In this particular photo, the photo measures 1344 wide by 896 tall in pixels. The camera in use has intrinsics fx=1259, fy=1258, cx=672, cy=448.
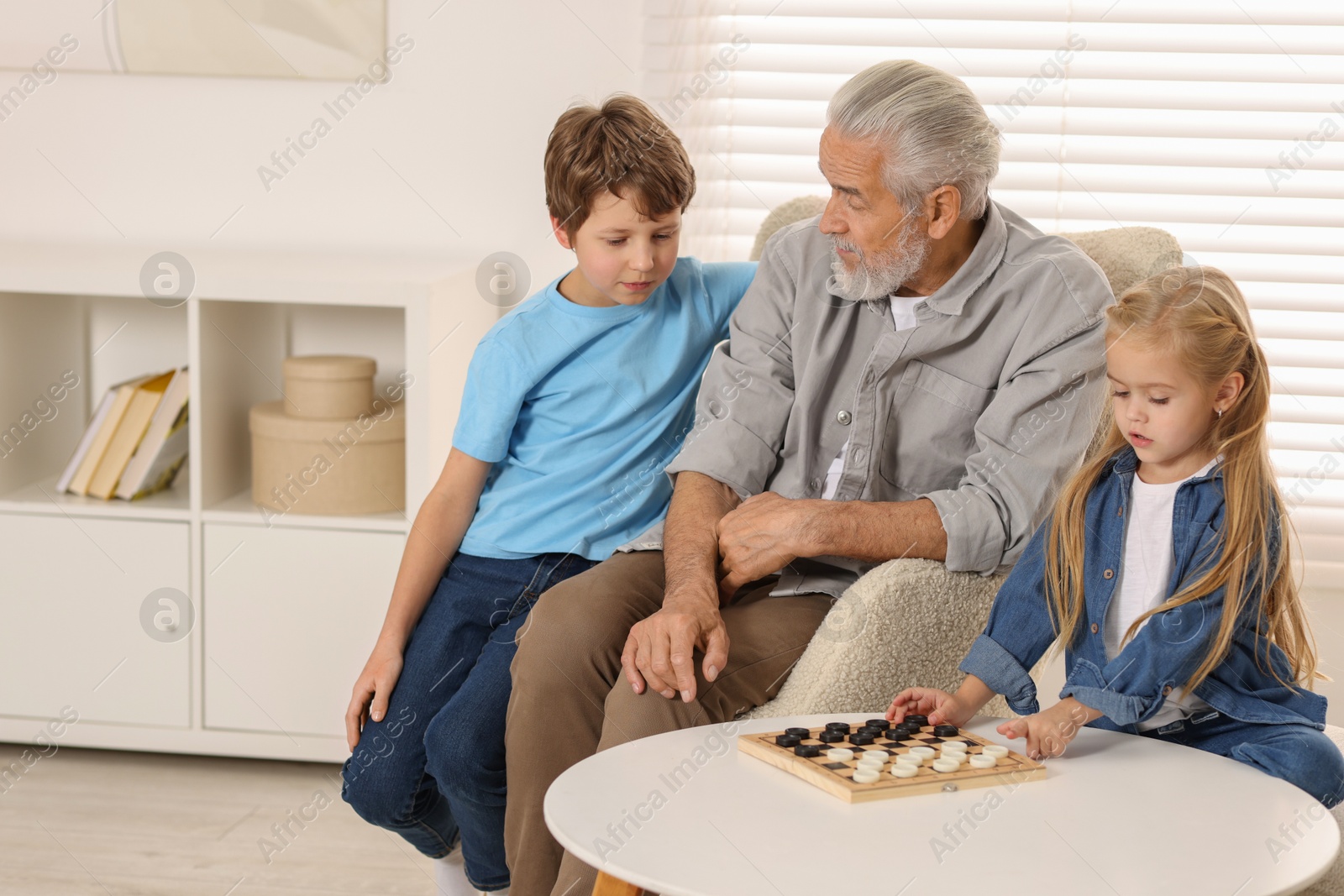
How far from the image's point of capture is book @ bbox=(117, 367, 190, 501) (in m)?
2.33

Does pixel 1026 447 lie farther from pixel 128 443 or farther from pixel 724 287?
pixel 128 443

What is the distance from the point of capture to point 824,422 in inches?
66.6

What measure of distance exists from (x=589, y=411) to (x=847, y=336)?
1.21 ft

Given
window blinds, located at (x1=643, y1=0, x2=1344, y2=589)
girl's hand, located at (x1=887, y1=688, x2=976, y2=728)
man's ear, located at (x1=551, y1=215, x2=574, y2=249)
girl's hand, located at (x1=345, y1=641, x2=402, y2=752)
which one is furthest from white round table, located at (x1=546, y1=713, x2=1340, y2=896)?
window blinds, located at (x1=643, y1=0, x2=1344, y2=589)

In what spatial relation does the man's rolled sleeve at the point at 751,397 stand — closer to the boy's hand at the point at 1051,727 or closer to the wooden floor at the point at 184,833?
the boy's hand at the point at 1051,727

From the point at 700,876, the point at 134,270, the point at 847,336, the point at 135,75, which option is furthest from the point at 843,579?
the point at 135,75

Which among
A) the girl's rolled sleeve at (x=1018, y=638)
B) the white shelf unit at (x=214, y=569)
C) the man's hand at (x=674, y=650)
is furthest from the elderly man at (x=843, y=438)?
the white shelf unit at (x=214, y=569)

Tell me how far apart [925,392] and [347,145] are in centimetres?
142

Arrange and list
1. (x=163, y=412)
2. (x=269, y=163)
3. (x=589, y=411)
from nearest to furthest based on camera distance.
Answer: (x=589, y=411), (x=163, y=412), (x=269, y=163)

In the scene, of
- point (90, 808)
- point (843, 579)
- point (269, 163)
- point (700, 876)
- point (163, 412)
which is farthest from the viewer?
point (269, 163)

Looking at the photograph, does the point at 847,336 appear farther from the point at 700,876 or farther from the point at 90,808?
the point at 90,808

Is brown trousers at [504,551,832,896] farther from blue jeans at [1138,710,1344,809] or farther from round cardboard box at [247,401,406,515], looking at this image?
round cardboard box at [247,401,406,515]

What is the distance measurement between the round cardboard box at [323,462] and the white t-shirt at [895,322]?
92 cm

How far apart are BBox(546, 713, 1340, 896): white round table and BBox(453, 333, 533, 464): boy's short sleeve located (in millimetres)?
659
